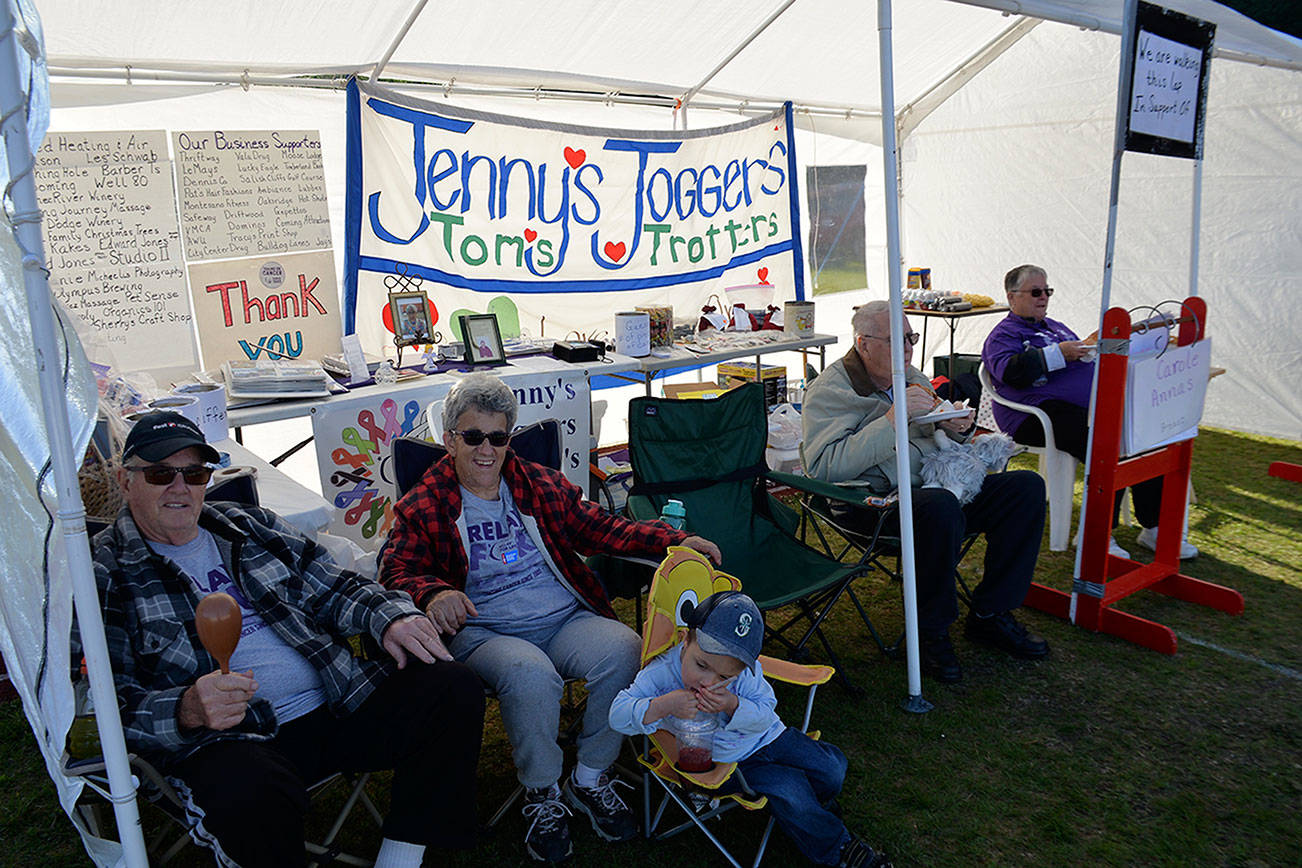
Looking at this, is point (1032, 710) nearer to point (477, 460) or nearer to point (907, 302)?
point (477, 460)

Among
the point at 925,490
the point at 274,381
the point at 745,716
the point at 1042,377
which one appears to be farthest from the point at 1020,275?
the point at 274,381

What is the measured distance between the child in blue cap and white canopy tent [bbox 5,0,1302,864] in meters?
1.89

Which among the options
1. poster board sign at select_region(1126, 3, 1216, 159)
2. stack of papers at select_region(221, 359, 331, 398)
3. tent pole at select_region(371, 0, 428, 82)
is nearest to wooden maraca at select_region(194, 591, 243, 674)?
stack of papers at select_region(221, 359, 331, 398)

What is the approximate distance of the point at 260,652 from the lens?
180cm

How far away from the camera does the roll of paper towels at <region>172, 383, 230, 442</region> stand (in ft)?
8.93

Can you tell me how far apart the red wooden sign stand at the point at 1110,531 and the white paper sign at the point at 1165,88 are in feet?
2.04

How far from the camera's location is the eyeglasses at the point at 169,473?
1.69m

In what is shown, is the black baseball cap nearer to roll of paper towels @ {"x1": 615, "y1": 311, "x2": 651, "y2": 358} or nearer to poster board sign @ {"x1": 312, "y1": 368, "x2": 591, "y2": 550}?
poster board sign @ {"x1": 312, "y1": 368, "x2": 591, "y2": 550}

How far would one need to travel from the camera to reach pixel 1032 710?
103 inches

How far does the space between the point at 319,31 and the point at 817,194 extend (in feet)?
11.5

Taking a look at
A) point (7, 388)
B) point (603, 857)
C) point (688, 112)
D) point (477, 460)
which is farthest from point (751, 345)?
point (7, 388)

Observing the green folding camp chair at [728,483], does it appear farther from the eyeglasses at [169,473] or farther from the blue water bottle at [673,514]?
the eyeglasses at [169,473]

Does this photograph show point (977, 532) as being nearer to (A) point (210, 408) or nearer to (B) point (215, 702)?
(B) point (215, 702)

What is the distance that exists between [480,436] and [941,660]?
5.46 ft
